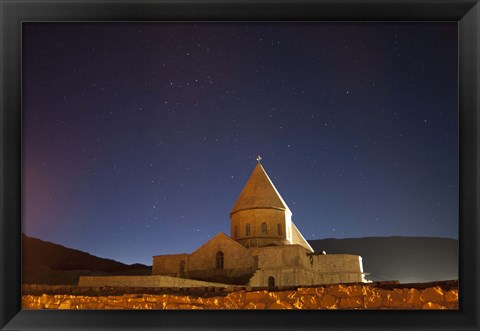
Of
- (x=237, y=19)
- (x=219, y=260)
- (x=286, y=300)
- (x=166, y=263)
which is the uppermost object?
(x=237, y=19)

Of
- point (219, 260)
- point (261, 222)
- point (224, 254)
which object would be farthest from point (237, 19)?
point (261, 222)

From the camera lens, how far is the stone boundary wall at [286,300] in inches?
280

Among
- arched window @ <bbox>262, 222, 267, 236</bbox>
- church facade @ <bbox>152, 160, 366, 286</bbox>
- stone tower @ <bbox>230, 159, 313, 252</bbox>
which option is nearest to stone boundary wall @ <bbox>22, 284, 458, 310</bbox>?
church facade @ <bbox>152, 160, 366, 286</bbox>

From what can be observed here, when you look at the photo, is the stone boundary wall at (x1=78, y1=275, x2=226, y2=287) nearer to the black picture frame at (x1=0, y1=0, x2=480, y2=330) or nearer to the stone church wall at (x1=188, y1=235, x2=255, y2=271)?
the stone church wall at (x1=188, y1=235, x2=255, y2=271)

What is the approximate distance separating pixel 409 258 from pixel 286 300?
6.21 feet

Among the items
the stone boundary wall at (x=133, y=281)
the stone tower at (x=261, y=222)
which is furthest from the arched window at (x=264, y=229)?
the stone boundary wall at (x=133, y=281)

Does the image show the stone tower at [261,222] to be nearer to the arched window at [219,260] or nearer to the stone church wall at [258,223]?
the stone church wall at [258,223]

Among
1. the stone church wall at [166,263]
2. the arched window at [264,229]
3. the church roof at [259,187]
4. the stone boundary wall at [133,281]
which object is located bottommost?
the stone boundary wall at [133,281]

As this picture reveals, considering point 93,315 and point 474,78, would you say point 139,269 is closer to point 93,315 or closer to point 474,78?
point 93,315

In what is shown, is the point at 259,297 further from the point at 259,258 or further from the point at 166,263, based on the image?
the point at 259,258

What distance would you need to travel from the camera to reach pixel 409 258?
26.1 ft

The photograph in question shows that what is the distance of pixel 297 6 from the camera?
22.2ft

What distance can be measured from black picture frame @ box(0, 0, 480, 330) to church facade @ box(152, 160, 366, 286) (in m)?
0.93

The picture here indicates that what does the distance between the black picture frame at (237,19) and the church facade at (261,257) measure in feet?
3.06
